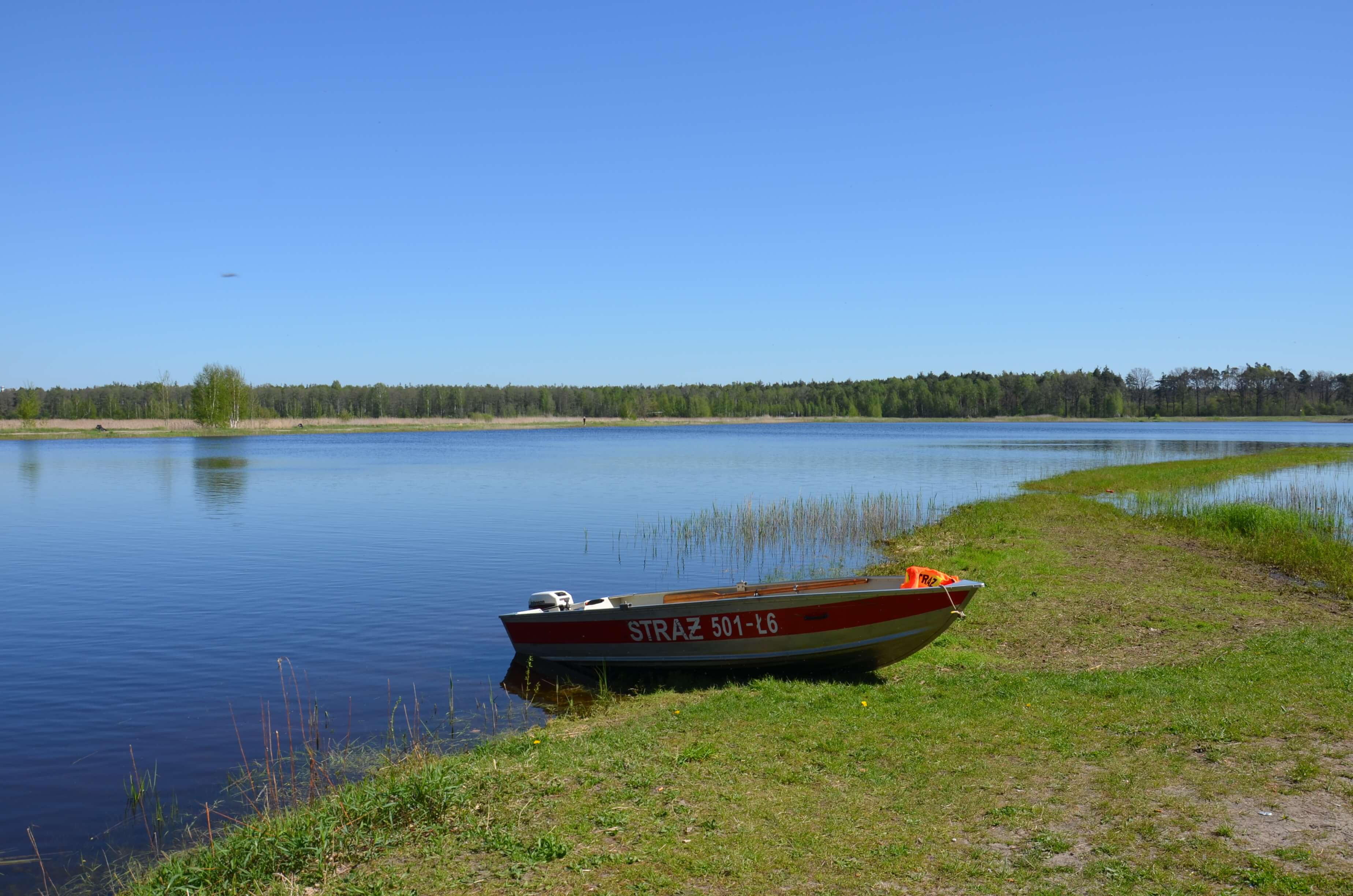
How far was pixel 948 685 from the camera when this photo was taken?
10961 mm

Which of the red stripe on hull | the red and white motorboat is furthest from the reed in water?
the red and white motorboat

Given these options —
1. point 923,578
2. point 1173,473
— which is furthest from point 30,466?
point 1173,473

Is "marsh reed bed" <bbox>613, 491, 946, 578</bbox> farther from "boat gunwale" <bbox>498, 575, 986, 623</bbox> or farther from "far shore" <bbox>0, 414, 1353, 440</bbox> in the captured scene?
"far shore" <bbox>0, 414, 1353, 440</bbox>

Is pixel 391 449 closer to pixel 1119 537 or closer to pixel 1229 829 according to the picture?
pixel 1119 537

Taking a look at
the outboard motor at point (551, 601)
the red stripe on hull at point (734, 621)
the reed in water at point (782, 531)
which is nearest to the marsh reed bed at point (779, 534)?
the reed in water at point (782, 531)

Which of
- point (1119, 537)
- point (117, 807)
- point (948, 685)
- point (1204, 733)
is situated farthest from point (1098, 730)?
point (1119, 537)

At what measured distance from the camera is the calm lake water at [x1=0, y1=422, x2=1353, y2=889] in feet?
35.5

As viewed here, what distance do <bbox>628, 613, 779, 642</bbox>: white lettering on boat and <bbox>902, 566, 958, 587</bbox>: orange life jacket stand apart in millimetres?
1833

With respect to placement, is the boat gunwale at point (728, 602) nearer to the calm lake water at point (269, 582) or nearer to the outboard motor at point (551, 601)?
the outboard motor at point (551, 601)

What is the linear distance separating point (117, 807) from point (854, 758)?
7524 mm

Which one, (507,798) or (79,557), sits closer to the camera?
(507,798)

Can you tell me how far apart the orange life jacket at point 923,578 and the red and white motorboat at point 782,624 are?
14mm

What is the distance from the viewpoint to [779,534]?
91.0 ft

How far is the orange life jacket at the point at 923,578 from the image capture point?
37.8ft
